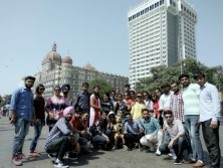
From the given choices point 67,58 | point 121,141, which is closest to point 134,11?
point 67,58

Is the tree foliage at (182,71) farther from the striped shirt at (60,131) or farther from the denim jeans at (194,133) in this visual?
the striped shirt at (60,131)

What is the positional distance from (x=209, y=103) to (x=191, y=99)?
729mm

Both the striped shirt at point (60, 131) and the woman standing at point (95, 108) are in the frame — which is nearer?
the striped shirt at point (60, 131)

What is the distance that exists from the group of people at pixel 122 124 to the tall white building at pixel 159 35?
11598cm

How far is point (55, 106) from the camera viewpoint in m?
7.99

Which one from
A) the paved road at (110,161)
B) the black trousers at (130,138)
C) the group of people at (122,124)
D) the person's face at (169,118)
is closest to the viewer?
the group of people at (122,124)


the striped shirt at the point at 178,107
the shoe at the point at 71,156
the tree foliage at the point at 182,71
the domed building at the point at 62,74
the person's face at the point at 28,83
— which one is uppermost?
the domed building at the point at 62,74

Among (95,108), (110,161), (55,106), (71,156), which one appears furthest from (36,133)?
(95,108)

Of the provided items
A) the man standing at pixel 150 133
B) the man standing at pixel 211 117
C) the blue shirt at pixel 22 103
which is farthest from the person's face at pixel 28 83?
the man standing at pixel 211 117

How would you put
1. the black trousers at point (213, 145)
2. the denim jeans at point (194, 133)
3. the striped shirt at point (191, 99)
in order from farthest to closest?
the striped shirt at point (191, 99) → the denim jeans at point (194, 133) → the black trousers at point (213, 145)

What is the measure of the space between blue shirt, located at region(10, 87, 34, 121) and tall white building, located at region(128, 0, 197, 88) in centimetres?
11832

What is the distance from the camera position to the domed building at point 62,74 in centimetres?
11912

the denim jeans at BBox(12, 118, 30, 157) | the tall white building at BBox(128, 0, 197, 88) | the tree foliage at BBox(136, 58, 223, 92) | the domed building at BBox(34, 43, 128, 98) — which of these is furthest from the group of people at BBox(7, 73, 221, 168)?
the tall white building at BBox(128, 0, 197, 88)

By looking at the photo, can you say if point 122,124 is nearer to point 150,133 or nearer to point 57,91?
point 150,133
